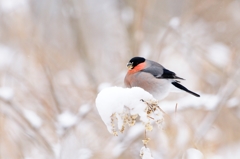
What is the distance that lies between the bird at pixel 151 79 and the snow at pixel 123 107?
73cm

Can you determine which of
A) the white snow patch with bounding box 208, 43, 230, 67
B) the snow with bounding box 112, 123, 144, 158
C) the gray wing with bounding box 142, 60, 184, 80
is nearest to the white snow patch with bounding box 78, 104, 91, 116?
the snow with bounding box 112, 123, 144, 158

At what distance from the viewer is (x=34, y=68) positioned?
319cm

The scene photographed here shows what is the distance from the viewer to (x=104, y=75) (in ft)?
11.3

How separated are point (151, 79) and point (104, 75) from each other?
67.4 inches

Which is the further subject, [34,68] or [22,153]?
[34,68]

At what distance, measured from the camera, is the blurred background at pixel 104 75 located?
6.81ft

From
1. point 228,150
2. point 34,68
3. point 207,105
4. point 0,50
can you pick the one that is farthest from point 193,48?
point 0,50

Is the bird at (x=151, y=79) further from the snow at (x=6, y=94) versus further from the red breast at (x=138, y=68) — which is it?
the snow at (x=6, y=94)

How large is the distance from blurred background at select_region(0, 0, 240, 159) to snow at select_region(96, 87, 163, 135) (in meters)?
0.24

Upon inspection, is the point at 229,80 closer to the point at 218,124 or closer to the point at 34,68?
the point at 218,124

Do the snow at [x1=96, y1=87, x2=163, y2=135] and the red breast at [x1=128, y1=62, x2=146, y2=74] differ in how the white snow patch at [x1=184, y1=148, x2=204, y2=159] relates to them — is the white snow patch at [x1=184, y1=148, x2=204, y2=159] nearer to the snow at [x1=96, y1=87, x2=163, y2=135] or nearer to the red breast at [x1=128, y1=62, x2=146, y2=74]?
the snow at [x1=96, y1=87, x2=163, y2=135]

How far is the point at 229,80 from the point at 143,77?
726 mm

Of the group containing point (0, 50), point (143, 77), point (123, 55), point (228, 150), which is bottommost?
point (228, 150)

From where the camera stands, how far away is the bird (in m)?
1.75
